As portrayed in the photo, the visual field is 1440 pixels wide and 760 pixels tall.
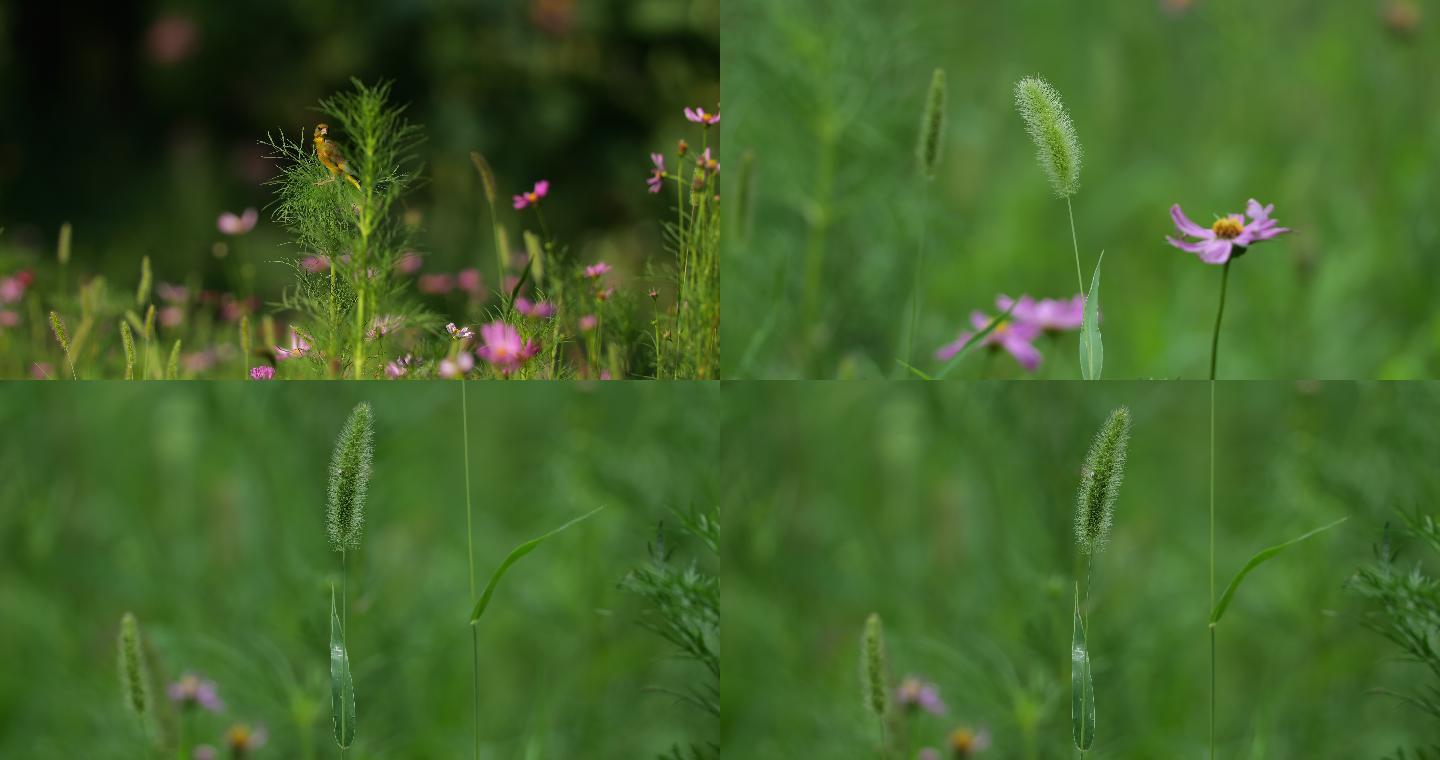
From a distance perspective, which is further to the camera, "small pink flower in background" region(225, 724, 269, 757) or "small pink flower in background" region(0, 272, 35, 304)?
"small pink flower in background" region(225, 724, 269, 757)

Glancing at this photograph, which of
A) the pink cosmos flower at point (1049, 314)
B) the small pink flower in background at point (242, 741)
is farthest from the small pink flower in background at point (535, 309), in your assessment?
the small pink flower in background at point (242, 741)

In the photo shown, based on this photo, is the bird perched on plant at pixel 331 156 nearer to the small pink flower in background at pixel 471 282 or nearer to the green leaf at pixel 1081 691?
the small pink flower in background at pixel 471 282

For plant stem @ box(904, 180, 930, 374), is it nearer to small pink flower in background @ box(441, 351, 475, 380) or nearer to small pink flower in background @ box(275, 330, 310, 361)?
small pink flower in background @ box(441, 351, 475, 380)

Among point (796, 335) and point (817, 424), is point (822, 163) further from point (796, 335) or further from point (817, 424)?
point (817, 424)

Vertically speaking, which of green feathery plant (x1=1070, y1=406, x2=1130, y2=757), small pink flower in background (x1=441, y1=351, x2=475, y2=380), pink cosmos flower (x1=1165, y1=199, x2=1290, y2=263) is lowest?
green feathery plant (x1=1070, y1=406, x2=1130, y2=757)

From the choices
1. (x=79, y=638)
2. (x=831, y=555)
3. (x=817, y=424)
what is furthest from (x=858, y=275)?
(x=79, y=638)

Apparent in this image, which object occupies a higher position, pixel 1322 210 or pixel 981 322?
pixel 1322 210

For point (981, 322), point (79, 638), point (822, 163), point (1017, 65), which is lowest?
point (79, 638)

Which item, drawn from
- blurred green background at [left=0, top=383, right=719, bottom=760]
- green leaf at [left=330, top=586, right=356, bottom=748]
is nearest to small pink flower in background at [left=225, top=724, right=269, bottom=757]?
blurred green background at [left=0, top=383, right=719, bottom=760]
